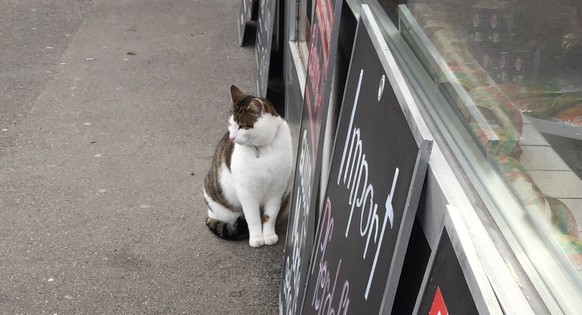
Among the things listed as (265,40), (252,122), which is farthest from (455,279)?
(265,40)

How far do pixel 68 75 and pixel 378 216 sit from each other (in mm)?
5269

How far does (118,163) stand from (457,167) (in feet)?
11.6

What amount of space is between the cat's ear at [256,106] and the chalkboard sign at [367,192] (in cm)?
145

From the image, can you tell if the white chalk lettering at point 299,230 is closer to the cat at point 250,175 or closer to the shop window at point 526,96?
the cat at point 250,175

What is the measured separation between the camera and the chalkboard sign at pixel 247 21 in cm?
659

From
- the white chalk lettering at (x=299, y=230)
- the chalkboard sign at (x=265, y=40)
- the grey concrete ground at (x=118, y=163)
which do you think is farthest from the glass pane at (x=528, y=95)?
the chalkboard sign at (x=265, y=40)

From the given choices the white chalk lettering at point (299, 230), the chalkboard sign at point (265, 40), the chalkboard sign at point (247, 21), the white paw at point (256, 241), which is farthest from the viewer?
the chalkboard sign at point (247, 21)

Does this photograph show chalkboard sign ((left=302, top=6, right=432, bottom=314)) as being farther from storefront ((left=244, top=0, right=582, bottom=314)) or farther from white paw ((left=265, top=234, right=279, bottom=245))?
white paw ((left=265, top=234, right=279, bottom=245))

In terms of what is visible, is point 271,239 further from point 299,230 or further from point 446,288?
point 446,288

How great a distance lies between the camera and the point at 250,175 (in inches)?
155

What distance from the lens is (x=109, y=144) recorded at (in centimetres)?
526

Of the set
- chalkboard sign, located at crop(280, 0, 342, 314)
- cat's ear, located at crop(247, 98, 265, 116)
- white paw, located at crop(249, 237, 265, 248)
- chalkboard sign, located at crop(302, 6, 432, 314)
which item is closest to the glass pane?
chalkboard sign, located at crop(302, 6, 432, 314)

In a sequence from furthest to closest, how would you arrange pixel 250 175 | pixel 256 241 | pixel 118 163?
1. pixel 118 163
2. pixel 256 241
3. pixel 250 175

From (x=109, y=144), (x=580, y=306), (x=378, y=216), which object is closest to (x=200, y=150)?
(x=109, y=144)
